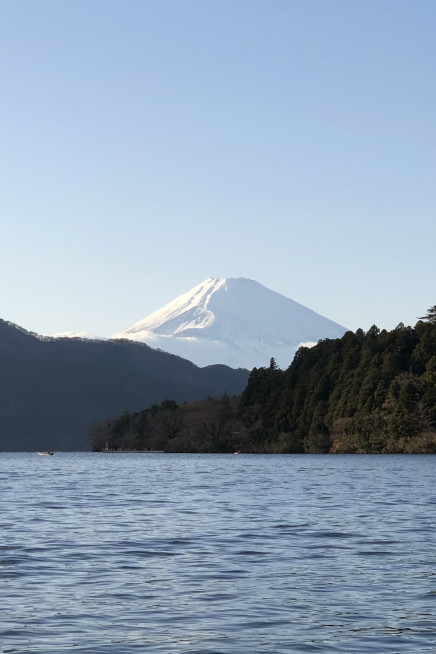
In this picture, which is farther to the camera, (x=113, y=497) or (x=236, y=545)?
(x=113, y=497)

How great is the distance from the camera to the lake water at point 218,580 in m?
22.9

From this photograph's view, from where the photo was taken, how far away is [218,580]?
30953 millimetres

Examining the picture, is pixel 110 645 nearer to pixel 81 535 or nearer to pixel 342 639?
pixel 342 639

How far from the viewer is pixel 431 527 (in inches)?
1863

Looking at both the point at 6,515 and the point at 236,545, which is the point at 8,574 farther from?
the point at 6,515

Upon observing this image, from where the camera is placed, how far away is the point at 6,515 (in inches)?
2197

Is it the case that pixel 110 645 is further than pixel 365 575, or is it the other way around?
pixel 365 575

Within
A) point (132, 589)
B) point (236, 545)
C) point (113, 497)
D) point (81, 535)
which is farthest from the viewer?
point (113, 497)

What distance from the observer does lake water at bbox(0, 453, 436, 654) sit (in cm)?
2292

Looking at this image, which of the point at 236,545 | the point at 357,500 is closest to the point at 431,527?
the point at 236,545

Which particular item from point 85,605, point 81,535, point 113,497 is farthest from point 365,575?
point 113,497

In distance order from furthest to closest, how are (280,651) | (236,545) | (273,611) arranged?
(236,545) < (273,611) < (280,651)

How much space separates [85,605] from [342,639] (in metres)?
6.86

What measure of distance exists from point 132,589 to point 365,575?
6.79 metres
